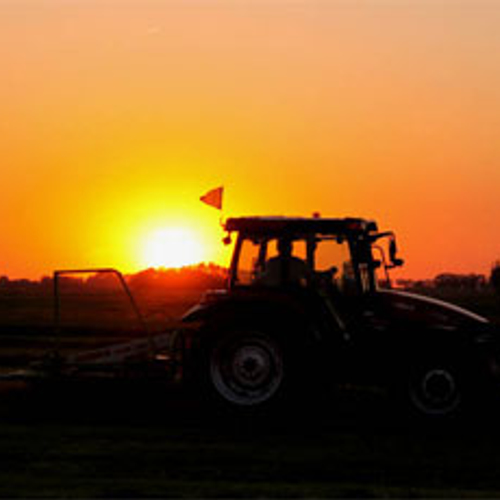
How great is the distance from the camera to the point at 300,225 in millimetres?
12367

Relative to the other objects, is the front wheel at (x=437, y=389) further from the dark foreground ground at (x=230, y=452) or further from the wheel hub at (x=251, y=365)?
the wheel hub at (x=251, y=365)

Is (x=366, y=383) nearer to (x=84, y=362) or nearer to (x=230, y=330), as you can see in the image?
(x=230, y=330)

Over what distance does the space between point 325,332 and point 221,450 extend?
2.12 m

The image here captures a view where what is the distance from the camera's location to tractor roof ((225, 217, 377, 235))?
485 inches

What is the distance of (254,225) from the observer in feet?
40.9

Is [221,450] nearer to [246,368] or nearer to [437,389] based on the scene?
[246,368]

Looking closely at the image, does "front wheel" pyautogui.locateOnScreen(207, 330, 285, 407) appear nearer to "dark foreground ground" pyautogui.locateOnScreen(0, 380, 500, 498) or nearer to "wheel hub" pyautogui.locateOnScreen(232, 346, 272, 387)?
"wheel hub" pyautogui.locateOnScreen(232, 346, 272, 387)

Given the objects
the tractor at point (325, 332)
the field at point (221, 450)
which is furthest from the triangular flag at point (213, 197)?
the field at point (221, 450)

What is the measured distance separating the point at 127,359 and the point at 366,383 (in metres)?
3.18

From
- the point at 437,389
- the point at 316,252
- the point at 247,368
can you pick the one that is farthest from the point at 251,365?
the point at 437,389

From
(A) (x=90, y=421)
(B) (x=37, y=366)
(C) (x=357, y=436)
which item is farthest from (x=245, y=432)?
(B) (x=37, y=366)

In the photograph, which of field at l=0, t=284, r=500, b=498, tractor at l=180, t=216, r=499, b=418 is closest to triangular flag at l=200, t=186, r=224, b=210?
tractor at l=180, t=216, r=499, b=418

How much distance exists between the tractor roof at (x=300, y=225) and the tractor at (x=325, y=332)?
0.04 feet

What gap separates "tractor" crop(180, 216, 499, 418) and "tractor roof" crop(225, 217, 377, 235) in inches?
0.4
